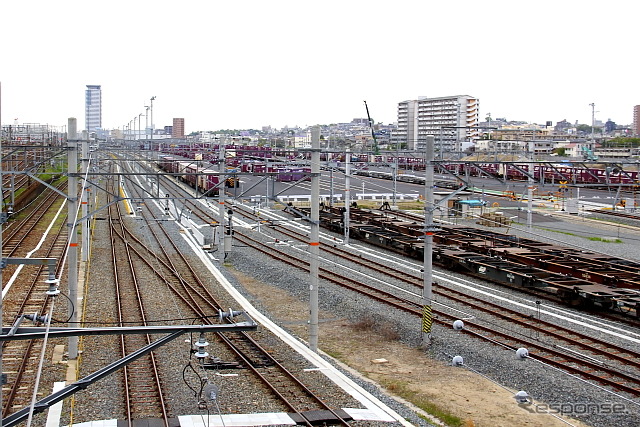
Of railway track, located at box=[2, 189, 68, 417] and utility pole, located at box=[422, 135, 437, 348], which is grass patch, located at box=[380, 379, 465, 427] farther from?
railway track, located at box=[2, 189, 68, 417]

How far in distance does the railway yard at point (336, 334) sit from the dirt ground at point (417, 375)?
3 cm

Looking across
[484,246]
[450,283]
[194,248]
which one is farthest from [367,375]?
[194,248]

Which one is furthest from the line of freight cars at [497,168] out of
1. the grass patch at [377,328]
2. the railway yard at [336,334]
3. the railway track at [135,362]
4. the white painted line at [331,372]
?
the railway track at [135,362]

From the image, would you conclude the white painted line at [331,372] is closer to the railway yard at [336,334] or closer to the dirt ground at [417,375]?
the railway yard at [336,334]

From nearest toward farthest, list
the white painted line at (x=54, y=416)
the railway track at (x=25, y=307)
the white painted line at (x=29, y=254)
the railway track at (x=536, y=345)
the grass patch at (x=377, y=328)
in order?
1. the white painted line at (x=54, y=416)
2. the railway track at (x=25, y=307)
3. the railway track at (x=536, y=345)
4. the grass patch at (x=377, y=328)
5. the white painted line at (x=29, y=254)

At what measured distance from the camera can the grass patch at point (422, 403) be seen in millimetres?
8766

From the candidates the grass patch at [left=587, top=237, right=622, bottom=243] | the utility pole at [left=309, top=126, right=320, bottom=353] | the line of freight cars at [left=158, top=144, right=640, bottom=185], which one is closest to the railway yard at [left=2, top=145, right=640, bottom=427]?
the utility pole at [left=309, top=126, right=320, bottom=353]

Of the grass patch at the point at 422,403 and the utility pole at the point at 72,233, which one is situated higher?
the utility pole at the point at 72,233

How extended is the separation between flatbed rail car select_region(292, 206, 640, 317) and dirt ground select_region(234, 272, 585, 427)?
5.17 metres

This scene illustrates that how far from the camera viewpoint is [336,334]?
13.3m

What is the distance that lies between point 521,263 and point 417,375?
891 centimetres

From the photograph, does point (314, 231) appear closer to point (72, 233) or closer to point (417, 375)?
point (417, 375)

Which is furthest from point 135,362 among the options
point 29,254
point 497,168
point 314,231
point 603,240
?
point 497,168

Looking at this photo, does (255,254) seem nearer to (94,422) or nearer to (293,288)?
(293,288)
